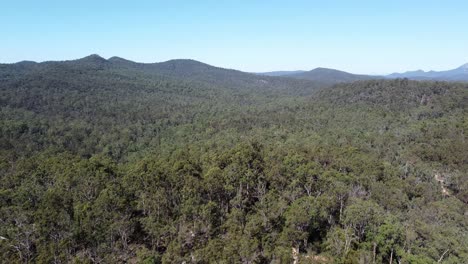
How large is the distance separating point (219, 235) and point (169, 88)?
17385 centimetres

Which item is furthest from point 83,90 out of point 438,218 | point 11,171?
point 438,218

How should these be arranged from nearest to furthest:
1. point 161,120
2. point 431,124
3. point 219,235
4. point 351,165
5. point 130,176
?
point 219,235 < point 130,176 < point 351,165 < point 431,124 < point 161,120

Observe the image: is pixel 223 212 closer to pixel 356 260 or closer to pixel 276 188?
pixel 276 188

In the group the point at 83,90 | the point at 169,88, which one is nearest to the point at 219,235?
the point at 83,90

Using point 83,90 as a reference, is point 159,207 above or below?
below

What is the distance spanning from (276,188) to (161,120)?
74069 mm

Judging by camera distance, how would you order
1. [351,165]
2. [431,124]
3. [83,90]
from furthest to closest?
1. [83,90]
2. [431,124]
3. [351,165]

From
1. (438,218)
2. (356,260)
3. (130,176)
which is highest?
(130,176)

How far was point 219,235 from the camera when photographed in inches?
1212

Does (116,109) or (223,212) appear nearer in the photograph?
(223,212)

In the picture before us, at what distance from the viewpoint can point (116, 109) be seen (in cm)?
11675

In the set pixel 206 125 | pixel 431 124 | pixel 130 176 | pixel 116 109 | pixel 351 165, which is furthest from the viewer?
pixel 116 109

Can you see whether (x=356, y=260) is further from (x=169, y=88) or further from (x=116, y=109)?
(x=169, y=88)

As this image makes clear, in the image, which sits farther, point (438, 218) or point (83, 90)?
point (83, 90)
